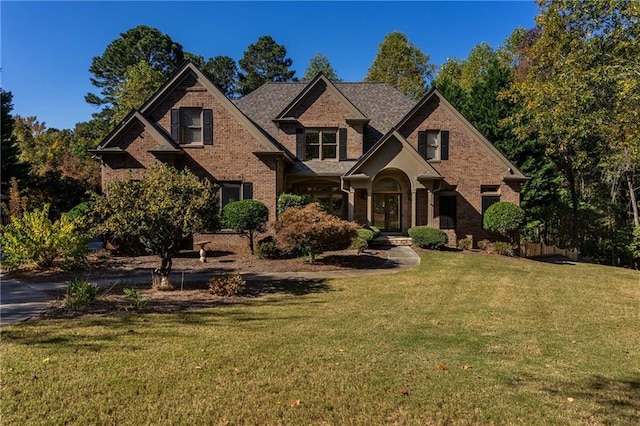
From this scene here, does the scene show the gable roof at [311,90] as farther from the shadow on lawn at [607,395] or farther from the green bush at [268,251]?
the shadow on lawn at [607,395]

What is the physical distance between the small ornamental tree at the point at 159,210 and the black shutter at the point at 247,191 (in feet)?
25.5

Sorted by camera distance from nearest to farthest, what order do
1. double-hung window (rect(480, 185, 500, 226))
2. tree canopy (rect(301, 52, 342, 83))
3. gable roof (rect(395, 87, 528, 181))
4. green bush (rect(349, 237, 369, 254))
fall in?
green bush (rect(349, 237, 369, 254)), gable roof (rect(395, 87, 528, 181)), double-hung window (rect(480, 185, 500, 226)), tree canopy (rect(301, 52, 342, 83))

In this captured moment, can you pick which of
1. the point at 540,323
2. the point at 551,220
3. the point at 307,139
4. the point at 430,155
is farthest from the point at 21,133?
the point at 551,220

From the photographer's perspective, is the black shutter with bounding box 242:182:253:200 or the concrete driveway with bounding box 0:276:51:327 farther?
the black shutter with bounding box 242:182:253:200

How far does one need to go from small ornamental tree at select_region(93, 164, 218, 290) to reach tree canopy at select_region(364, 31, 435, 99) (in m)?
34.2

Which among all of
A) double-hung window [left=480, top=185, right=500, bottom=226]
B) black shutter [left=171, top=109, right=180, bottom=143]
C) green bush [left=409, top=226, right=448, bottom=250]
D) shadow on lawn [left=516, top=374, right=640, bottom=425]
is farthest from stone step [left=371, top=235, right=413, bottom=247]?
shadow on lawn [left=516, top=374, right=640, bottom=425]

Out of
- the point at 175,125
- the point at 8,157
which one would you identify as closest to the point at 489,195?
the point at 175,125

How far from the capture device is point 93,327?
6.36 m

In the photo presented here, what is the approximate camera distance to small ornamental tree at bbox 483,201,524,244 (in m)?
17.8

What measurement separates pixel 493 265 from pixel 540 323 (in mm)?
7321

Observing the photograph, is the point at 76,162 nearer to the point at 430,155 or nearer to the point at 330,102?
the point at 330,102

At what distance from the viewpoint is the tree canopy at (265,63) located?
168 feet

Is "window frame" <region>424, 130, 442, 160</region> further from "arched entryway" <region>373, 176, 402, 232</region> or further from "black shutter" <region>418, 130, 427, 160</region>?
"arched entryway" <region>373, 176, 402, 232</region>

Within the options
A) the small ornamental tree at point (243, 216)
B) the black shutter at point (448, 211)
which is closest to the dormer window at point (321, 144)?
the small ornamental tree at point (243, 216)
